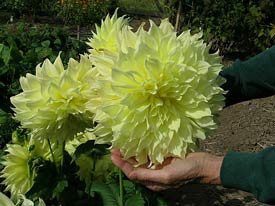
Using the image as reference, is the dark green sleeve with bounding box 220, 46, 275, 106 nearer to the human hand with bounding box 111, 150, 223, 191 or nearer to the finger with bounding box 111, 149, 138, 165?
the human hand with bounding box 111, 150, 223, 191

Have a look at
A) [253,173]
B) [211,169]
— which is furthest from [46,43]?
[253,173]

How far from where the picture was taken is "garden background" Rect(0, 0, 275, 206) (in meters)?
3.23

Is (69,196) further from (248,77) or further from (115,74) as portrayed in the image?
(115,74)

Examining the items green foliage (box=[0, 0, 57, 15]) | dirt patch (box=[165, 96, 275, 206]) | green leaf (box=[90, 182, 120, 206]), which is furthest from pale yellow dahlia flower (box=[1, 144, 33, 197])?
green foliage (box=[0, 0, 57, 15])

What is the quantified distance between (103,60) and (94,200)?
1.13 meters

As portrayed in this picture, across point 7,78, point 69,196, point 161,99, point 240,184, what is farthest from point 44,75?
point 7,78

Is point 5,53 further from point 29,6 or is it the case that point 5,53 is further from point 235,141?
point 29,6

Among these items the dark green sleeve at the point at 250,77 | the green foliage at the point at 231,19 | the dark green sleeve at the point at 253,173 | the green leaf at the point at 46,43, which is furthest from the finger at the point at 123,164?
the green foliage at the point at 231,19

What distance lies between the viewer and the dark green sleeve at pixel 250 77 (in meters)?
2.01

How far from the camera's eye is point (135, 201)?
2332mm

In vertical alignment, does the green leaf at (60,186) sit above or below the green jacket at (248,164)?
below

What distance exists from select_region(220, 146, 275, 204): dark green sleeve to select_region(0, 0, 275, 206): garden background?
103cm

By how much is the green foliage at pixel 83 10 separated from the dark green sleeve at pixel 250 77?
30.7 ft

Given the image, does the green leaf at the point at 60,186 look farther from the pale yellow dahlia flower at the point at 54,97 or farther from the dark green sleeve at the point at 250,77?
the dark green sleeve at the point at 250,77
